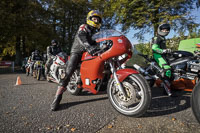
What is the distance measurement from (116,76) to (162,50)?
6.76 ft

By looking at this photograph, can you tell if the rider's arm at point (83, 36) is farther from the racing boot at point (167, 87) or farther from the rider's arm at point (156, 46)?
the racing boot at point (167, 87)

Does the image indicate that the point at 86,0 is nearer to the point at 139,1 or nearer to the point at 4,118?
the point at 139,1

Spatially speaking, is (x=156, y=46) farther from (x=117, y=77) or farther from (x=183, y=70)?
(x=117, y=77)

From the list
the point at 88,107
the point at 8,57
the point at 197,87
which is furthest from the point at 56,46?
the point at 8,57

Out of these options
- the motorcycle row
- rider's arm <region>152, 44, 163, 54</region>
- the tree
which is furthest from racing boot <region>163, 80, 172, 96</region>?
the tree

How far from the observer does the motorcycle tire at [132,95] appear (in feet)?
7.41

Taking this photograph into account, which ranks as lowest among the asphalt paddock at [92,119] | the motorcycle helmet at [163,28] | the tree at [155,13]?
the asphalt paddock at [92,119]

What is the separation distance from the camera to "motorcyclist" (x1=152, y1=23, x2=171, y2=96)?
3859 mm

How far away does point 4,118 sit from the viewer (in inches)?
98.0

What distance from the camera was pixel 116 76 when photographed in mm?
2582

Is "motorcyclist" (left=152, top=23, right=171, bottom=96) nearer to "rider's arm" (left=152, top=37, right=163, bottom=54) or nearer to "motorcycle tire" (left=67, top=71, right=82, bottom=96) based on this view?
"rider's arm" (left=152, top=37, right=163, bottom=54)

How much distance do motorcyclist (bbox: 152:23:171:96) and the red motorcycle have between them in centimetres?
151

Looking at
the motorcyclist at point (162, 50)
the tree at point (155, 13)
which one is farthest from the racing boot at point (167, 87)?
the tree at point (155, 13)

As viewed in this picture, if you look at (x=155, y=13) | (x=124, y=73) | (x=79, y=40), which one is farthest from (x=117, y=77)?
(x=155, y=13)
